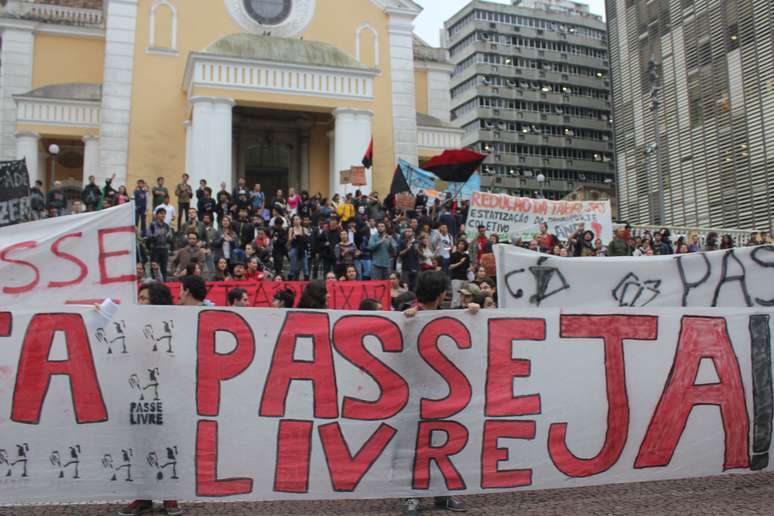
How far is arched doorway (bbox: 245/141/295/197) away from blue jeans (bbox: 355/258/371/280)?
14.3 metres

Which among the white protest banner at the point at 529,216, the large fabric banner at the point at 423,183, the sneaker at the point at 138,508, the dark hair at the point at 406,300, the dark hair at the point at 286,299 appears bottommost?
the sneaker at the point at 138,508

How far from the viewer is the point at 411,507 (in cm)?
551

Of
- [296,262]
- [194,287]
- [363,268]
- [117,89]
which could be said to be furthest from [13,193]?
[117,89]

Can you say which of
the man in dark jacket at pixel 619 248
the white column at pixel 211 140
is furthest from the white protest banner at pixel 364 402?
the white column at pixel 211 140

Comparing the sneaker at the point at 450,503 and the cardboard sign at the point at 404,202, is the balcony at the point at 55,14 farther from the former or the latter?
the sneaker at the point at 450,503

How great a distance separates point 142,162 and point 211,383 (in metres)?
21.7

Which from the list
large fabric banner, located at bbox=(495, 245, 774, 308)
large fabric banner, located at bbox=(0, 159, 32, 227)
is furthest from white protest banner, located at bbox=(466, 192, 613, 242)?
large fabric banner, located at bbox=(495, 245, 774, 308)

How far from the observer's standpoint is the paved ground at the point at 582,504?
5.45 metres

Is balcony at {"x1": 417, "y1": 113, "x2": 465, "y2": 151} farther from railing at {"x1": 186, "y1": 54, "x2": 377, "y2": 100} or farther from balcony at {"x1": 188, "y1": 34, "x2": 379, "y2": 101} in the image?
railing at {"x1": 186, "y1": 54, "x2": 377, "y2": 100}

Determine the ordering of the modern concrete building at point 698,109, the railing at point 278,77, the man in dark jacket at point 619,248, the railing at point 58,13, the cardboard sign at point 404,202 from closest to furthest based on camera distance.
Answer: the man in dark jacket at point 619,248 → the cardboard sign at point 404,202 → the railing at point 278,77 → the railing at point 58,13 → the modern concrete building at point 698,109

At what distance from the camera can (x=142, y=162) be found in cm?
2556

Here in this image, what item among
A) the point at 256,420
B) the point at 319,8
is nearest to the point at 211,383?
the point at 256,420

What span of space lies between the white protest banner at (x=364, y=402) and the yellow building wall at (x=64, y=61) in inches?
1040

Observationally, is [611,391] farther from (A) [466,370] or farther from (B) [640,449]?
(A) [466,370]
